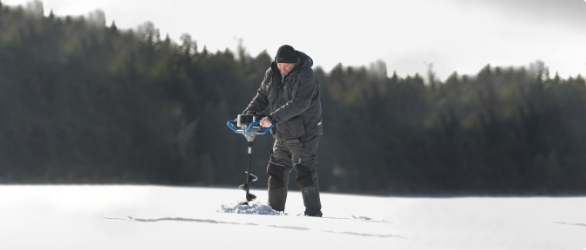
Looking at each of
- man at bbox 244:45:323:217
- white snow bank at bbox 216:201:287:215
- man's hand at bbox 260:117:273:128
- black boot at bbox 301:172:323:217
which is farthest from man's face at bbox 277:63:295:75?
white snow bank at bbox 216:201:287:215

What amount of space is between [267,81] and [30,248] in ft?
7.60

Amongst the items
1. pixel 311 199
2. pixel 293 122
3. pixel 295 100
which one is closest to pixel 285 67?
pixel 295 100

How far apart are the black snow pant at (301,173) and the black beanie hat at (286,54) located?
667mm

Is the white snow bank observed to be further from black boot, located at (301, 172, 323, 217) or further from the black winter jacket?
the black winter jacket

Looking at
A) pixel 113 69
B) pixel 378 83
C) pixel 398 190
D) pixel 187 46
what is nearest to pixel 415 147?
pixel 398 190

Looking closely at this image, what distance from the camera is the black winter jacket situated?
361 cm

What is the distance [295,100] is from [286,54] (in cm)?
38

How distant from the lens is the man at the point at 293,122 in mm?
3646

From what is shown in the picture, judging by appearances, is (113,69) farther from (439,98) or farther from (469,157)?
(469,157)

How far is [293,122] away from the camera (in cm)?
380

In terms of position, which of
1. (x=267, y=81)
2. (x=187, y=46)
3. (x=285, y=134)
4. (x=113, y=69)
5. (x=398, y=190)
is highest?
(x=187, y=46)

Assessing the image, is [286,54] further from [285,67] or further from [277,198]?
[277,198]

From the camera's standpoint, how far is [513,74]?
24516 millimetres

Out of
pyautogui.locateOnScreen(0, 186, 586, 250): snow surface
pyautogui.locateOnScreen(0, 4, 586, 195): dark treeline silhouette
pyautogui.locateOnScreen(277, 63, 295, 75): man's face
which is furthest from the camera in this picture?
pyautogui.locateOnScreen(0, 4, 586, 195): dark treeline silhouette
